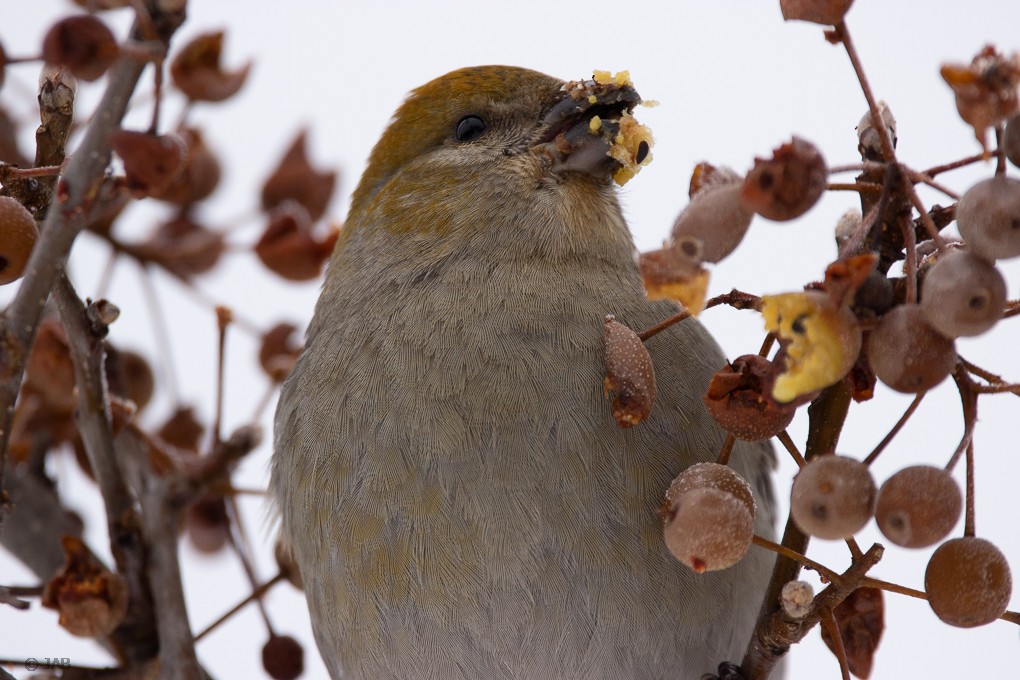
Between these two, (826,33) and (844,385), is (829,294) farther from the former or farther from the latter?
(826,33)

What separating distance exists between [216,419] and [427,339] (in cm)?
39

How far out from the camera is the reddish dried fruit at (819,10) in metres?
1.17

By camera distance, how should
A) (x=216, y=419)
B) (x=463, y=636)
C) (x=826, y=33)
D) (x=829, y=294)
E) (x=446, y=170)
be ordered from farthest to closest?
1. (x=446, y=170)
2. (x=216, y=419)
3. (x=463, y=636)
4. (x=826, y=33)
5. (x=829, y=294)

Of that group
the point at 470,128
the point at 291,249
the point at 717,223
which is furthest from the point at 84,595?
the point at 470,128

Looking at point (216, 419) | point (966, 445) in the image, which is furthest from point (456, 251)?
point (966, 445)

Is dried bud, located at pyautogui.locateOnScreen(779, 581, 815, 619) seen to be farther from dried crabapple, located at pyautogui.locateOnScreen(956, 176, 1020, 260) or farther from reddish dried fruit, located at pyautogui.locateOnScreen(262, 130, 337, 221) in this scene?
reddish dried fruit, located at pyautogui.locateOnScreen(262, 130, 337, 221)

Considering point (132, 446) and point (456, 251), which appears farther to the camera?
point (456, 251)

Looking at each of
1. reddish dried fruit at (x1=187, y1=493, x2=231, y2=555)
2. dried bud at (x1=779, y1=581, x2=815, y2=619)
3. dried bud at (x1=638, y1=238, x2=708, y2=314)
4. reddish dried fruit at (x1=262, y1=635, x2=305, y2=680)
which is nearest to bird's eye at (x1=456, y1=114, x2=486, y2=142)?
reddish dried fruit at (x1=187, y1=493, x2=231, y2=555)

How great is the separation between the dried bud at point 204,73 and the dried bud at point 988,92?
122 centimetres

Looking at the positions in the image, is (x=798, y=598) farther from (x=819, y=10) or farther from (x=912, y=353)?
(x=819, y=10)

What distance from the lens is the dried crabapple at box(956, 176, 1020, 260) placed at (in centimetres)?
104

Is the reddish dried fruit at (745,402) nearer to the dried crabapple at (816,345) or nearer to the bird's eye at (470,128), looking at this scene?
the dried crabapple at (816,345)

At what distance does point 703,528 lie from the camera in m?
1.23

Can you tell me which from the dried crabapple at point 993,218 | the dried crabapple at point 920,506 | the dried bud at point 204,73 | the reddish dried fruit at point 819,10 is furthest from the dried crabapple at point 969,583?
the dried bud at point 204,73
